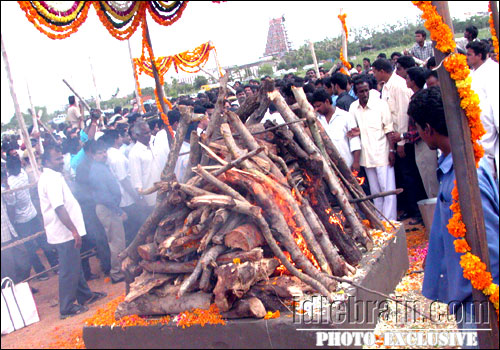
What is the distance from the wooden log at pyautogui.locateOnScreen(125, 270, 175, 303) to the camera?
497cm

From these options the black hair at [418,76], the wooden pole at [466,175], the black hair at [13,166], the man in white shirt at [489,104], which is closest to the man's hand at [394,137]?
the black hair at [418,76]

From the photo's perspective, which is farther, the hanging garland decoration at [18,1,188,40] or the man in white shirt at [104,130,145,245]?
the man in white shirt at [104,130,145,245]

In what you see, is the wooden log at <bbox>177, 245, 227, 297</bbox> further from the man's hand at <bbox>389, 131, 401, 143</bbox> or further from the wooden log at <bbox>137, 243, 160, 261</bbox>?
the man's hand at <bbox>389, 131, 401, 143</bbox>

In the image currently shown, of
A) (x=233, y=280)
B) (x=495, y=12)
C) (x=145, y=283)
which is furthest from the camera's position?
(x=145, y=283)

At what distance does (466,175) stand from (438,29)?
3.33 ft

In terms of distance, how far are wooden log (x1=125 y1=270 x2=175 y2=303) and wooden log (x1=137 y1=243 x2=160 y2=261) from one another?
6.8 inches

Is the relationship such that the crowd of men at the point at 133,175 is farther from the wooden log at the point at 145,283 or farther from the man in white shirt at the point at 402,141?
the wooden log at the point at 145,283

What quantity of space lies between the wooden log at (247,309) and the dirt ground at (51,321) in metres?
1.92

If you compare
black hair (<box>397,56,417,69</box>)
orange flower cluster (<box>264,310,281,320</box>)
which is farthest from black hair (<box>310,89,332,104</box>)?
orange flower cluster (<box>264,310,281,320</box>)

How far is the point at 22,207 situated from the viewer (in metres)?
9.10

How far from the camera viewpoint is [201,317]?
470cm

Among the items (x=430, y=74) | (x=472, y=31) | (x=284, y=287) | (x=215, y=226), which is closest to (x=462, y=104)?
(x=284, y=287)

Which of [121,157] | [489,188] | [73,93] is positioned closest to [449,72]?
[489,188]

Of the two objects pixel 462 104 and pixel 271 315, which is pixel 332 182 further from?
pixel 462 104
